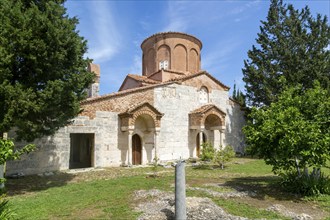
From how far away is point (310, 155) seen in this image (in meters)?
6.90

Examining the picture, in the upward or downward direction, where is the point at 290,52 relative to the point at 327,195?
upward

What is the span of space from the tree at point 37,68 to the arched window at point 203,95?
12562 mm

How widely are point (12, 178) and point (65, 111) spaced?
5065mm

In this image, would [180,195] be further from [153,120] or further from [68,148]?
[153,120]

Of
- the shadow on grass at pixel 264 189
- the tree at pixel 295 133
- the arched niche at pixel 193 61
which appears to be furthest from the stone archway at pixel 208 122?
the tree at pixel 295 133

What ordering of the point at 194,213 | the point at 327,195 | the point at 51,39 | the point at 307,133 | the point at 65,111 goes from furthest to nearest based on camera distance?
the point at 65,111
the point at 51,39
the point at 327,195
the point at 307,133
the point at 194,213

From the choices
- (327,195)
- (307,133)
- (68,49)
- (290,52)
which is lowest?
(327,195)

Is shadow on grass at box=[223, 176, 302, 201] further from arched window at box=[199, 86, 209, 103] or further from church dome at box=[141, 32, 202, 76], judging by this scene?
church dome at box=[141, 32, 202, 76]

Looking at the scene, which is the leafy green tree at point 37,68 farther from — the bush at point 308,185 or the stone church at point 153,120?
the bush at point 308,185

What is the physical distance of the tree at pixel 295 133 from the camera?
6.89m

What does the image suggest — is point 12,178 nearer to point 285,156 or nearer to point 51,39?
point 51,39

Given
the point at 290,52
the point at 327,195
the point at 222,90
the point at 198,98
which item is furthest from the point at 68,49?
the point at 290,52

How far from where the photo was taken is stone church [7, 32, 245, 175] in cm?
1321

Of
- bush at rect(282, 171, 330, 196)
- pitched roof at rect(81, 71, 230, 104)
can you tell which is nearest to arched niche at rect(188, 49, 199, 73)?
pitched roof at rect(81, 71, 230, 104)
